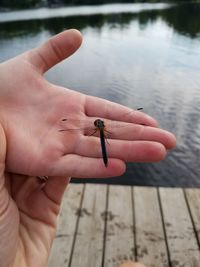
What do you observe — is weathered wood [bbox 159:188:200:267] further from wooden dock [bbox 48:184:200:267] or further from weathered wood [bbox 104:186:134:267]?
weathered wood [bbox 104:186:134:267]

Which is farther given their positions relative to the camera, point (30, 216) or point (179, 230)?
point (179, 230)

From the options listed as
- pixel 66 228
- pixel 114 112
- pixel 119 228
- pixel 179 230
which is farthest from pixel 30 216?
pixel 179 230

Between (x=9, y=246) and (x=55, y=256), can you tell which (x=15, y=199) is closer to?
(x=9, y=246)

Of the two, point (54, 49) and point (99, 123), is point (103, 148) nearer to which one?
point (99, 123)

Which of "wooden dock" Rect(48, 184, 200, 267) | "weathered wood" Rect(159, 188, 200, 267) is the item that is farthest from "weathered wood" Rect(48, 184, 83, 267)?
"weathered wood" Rect(159, 188, 200, 267)

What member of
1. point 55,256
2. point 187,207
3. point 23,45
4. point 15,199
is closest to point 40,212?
point 15,199

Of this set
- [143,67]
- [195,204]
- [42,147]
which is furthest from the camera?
[143,67]

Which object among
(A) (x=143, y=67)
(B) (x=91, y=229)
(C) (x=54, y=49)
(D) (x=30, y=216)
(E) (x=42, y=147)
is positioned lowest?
(A) (x=143, y=67)
